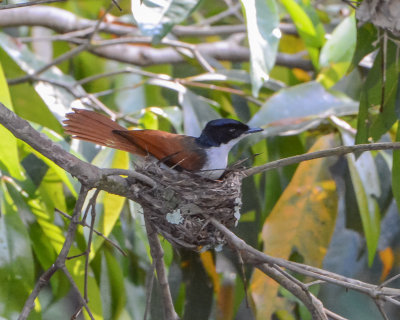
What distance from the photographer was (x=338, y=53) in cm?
411

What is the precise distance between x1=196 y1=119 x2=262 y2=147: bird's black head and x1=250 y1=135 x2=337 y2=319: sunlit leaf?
418mm

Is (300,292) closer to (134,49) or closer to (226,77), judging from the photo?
(226,77)

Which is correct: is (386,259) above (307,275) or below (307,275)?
below

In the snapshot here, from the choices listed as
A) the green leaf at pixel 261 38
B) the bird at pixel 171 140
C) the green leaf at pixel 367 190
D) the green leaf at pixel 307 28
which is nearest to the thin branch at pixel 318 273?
the bird at pixel 171 140

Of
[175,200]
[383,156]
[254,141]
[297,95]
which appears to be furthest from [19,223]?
[383,156]

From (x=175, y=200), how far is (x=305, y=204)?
99cm

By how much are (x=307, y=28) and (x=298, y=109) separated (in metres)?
0.58

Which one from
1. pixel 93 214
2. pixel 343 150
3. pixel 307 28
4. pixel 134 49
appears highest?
pixel 307 28

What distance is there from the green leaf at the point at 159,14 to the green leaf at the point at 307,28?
0.89m

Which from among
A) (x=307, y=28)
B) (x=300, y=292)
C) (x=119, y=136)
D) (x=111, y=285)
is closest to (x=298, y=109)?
(x=307, y=28)

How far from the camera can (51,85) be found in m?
3.89

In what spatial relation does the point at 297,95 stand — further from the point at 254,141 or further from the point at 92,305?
the point at 92,305

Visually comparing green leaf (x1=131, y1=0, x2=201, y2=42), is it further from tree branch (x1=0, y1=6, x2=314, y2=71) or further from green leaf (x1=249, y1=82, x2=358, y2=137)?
tree branch (x1=0, y1=6, x2=314, y2=71)

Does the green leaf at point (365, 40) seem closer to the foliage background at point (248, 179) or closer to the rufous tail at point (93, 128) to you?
the foliage background at point (248, 179)
